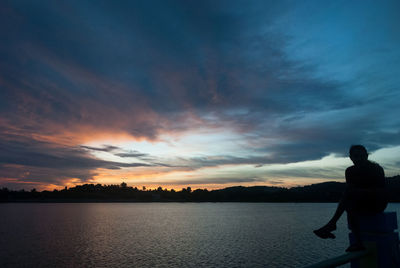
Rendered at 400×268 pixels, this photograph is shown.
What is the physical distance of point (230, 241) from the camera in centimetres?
5250

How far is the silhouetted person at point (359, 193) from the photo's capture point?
183 inches

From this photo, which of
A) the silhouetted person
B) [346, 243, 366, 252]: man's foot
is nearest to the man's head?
the silhouetted person

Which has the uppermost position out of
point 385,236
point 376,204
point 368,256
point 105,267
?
point 376,204

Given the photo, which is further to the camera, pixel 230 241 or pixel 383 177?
pixel 230 241

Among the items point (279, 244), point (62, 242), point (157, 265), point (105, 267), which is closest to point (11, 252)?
point (62, 242)

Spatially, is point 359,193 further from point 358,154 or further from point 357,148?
point 357,148

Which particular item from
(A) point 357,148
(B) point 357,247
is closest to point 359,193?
(B) point 357,247

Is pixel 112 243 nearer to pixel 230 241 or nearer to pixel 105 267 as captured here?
pixel 105 267

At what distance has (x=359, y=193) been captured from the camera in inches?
190

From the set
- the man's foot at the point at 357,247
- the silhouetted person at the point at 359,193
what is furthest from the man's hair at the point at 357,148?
the man's foot at the point at 357,247

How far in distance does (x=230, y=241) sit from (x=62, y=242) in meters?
32.4

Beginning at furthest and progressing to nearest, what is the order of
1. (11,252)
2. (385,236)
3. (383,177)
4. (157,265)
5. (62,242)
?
(62,242) → (11,252) → (157,265) → (383,177) → (385,236)

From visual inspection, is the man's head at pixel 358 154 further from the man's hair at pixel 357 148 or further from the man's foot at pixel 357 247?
the man's foot at pixel 357 247

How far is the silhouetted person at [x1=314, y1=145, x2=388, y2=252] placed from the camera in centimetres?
465
